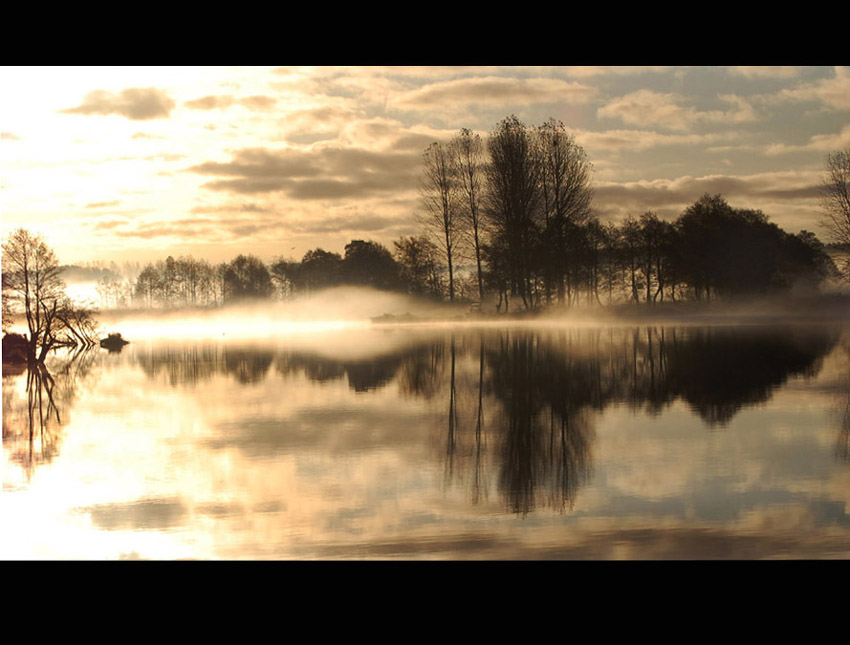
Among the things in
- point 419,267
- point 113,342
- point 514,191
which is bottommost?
point 113,342

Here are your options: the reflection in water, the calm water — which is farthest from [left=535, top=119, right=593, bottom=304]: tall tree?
the calm water

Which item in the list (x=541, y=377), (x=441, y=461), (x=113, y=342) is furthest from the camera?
(x=113, y=342)

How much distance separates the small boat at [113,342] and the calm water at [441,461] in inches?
482

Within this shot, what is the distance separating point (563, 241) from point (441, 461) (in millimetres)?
30309

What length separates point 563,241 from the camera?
134 ft

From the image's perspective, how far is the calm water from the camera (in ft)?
28.9

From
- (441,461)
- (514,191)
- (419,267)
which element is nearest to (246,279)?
(419,267)

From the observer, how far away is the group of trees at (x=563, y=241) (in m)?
37.0

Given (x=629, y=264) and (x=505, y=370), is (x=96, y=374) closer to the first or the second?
(x=505, y=370)

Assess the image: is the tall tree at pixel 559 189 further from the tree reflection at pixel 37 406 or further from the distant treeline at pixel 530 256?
the tree reflection at pixel 37 406

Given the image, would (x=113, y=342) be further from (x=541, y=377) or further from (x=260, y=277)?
(x=541, y=377)

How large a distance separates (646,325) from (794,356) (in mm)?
15770

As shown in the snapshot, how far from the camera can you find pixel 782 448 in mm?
12508

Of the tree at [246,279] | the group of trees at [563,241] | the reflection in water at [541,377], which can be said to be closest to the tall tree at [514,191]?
the group of trees at [563,241]
